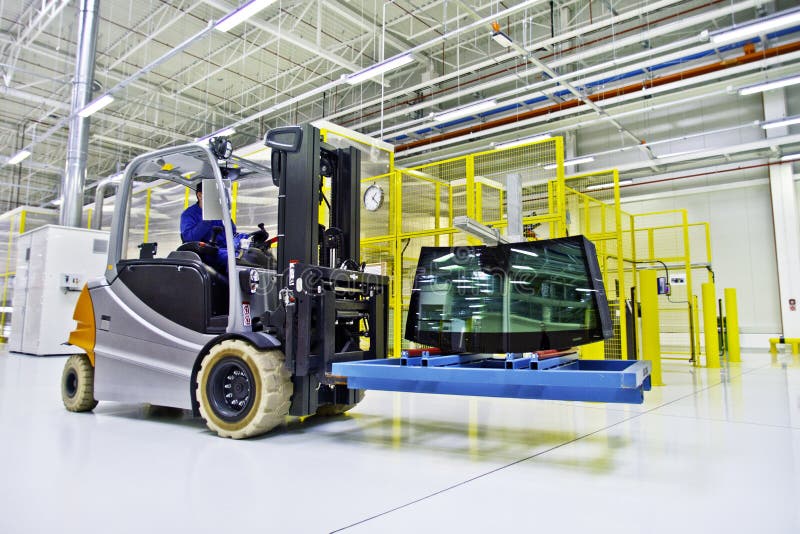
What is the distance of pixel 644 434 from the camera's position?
14.0 feet

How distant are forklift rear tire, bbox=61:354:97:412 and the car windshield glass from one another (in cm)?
311

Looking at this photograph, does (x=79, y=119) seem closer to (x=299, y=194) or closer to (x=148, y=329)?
(x=148, y=329)

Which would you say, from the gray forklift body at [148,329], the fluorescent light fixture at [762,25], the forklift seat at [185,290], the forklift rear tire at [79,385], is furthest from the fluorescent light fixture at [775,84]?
the forklift rear tire at [79,385]

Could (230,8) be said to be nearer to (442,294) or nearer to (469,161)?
(469,161)

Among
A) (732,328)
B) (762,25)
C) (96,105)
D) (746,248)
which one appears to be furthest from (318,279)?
(746,248)

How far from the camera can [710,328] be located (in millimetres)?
11125

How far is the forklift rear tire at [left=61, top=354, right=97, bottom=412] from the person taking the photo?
498 centimetres

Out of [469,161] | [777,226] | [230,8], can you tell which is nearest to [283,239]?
[469,161]

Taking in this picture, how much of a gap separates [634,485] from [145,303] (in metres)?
3.98

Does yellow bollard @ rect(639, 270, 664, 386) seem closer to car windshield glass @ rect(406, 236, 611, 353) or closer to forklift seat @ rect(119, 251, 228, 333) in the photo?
car windshield glass @ rect(406, 236, 611, 353)

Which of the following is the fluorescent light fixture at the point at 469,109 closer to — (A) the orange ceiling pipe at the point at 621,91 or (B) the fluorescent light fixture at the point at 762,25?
(A) the orange ceiling pipe at the point at 621,91

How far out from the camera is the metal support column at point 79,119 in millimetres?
11797

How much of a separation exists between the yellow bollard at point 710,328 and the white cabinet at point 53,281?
12805mm

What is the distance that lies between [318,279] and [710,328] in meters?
9.92
